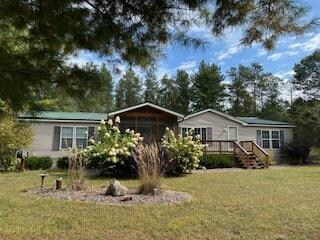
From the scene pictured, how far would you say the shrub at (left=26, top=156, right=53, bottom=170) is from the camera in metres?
17.0

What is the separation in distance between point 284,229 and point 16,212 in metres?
5.29

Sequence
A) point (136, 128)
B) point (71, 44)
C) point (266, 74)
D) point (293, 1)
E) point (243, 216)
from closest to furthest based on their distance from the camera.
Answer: point (293, 1), point (71, 44), point (243, 216), point (136, 128), point (266, 74)

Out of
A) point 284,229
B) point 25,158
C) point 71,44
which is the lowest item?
point 284,229

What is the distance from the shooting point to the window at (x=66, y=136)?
19609 mm

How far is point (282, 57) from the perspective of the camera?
186 inches

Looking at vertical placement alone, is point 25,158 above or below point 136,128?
below

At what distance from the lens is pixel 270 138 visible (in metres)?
24.8

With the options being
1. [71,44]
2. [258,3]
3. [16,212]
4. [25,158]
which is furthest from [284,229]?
[25,158]

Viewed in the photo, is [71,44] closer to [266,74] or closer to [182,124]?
[182,124]

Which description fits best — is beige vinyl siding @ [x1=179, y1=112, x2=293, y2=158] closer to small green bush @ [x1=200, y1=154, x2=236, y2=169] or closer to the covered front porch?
the covered front porch

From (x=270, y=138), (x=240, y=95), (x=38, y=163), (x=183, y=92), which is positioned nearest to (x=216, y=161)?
(x=270, y=138)

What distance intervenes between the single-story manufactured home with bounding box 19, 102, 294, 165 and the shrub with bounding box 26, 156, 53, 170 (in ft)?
4.76

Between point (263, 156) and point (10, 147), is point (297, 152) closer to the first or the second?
point (263, 156)

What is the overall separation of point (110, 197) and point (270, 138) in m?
18.8
